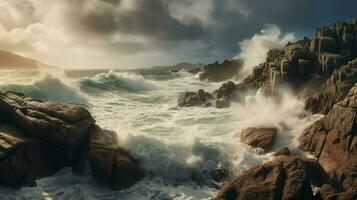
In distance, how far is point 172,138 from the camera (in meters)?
23.9

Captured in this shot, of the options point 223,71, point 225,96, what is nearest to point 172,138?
point 225,96

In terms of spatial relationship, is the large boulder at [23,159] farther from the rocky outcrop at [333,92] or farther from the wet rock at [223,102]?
the wet rock at [223,102]

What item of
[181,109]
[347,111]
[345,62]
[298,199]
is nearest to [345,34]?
[345,62]

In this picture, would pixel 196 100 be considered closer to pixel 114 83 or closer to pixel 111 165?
pixel 114 83

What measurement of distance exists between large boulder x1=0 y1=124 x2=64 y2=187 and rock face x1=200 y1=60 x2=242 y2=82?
48207 millimetres

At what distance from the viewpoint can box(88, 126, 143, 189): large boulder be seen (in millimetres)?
17906

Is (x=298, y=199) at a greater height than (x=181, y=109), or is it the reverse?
(x=181, y=109)

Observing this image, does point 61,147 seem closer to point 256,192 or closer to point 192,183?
point 192,183

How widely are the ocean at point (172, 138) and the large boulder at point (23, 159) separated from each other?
389 millimetres

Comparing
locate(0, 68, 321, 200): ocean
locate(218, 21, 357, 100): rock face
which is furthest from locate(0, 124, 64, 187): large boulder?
locate(218, 21, 357, 100): rock face

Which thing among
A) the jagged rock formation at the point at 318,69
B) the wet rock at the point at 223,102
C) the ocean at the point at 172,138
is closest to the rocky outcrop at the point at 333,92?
the jagged rock formation at the point at 318,69

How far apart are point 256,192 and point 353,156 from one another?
6477 millimetres

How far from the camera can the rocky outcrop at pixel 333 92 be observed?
87.4 ft

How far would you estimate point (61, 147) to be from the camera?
733 inches
